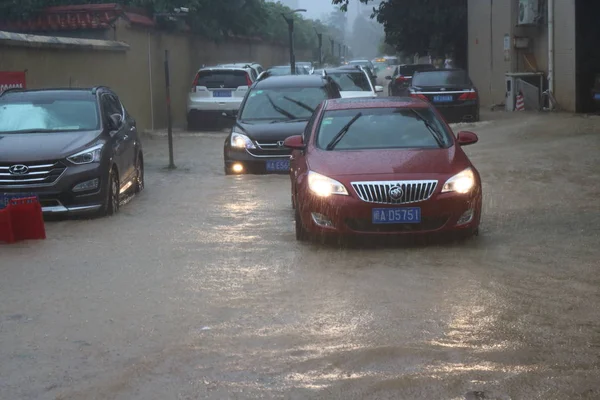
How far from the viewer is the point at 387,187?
347 inches

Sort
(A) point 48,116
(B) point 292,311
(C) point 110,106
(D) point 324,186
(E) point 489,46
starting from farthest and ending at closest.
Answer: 1. (E) point 489,46
2. (C) point 110,106
3. (A) point 48,116
4. (D) point 324,186
5. (B) point 292,311

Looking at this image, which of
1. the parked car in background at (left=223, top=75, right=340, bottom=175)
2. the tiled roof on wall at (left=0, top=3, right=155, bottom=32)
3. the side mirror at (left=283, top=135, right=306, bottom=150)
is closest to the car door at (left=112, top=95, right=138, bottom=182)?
the parked car in background at (left=223, top=75, right=340, bottom=175)

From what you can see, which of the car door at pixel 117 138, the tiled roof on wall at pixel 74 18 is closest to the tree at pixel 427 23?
the tiled roof on wall at pixel 74 18

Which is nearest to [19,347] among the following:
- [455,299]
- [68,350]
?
[68,350]

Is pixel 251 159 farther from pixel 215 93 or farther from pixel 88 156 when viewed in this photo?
pixel 215 93

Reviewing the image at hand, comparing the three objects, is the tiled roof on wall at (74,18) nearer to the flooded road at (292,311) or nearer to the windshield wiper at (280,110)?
the windshield wiper at (280,110)

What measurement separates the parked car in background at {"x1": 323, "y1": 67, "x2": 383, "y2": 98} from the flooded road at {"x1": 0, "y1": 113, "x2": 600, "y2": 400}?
40.2ft

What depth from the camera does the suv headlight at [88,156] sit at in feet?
36.8

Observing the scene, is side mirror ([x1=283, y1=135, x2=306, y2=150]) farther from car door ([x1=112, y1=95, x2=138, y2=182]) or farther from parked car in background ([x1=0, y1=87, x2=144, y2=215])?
car door ([x1=112, y1=95, x2=138, y2=182])

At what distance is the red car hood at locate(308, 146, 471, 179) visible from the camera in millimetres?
9039

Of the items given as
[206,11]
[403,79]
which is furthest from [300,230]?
[403,79]

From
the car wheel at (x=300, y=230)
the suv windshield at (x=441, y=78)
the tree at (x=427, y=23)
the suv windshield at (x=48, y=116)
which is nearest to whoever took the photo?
the car wheel at (x=300, y=230)

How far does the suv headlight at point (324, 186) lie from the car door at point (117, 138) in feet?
12.5

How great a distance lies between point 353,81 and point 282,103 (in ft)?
28.5
